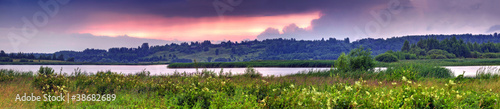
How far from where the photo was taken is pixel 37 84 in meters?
14.9

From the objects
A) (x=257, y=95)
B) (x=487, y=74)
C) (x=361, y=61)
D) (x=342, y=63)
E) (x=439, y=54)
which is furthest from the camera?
(x=439, y=54)

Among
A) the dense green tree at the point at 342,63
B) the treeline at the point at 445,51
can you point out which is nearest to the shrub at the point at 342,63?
the dense green tree at the point at 342,63

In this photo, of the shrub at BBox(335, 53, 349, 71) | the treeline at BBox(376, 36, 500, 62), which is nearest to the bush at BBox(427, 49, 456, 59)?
the treeline at BBox(376, 36, 500, 62)

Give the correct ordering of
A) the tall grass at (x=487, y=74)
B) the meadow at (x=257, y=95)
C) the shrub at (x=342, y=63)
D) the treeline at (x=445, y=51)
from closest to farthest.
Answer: the meadow at (x=257, y=95) → the tall grass at (x=487, y=74) → the shrub at (x=342, y=63) → the treeline at (x=445, y=51)

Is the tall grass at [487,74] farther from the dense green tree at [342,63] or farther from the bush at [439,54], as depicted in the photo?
the bush at [439,54]

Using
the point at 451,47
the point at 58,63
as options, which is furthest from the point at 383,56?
the point at 58,63

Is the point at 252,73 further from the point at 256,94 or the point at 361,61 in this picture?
the point at 256,94

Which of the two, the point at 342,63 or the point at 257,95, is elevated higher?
the point at 342,63

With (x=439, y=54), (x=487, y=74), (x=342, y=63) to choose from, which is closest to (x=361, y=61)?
(x=342, y=63)

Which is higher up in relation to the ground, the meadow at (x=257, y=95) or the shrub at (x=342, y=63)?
the shrub at (x=342, y=63)

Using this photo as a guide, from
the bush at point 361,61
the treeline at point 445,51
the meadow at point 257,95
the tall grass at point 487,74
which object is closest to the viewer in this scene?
the meadow at point 257,95

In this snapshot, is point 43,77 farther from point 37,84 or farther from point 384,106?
point 384,106

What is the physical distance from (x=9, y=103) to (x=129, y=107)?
4.60m

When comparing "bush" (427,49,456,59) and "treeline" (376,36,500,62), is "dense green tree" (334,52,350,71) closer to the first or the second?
"treeline" (376,36,500,62)
